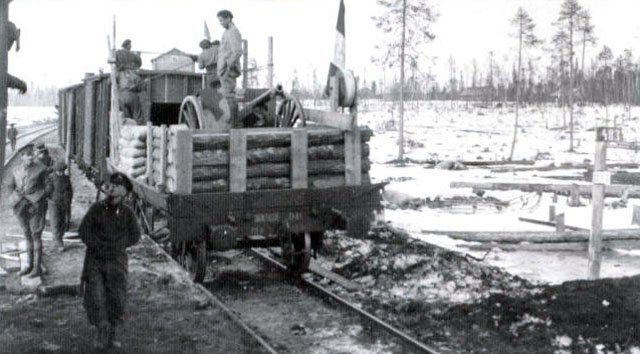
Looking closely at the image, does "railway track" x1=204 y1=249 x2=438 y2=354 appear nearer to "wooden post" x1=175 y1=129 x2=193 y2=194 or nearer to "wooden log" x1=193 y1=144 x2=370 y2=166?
"wooden post" x1=175 y1=129 x2=193 y2=194

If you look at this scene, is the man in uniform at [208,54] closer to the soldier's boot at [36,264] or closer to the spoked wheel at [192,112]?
the spoked wheel at [192,112]

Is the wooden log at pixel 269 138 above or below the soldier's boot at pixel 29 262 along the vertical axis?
above

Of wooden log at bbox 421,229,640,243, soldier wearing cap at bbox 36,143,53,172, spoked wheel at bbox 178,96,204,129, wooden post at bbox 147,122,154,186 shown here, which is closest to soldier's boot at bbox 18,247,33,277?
soldier wearing cap at bbox 36,143,53,172

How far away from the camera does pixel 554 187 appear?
2108cm

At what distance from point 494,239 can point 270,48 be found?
5678mm

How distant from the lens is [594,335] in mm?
6570

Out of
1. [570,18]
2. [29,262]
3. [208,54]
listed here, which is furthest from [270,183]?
[570,18]

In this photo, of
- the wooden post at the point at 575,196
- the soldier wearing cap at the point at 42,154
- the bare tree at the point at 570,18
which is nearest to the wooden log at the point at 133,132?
the soldier wearing cap at the point at 42,154

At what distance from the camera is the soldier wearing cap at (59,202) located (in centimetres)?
1105

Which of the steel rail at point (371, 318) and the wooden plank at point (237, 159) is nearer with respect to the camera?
the steel rail at point (371, 318)

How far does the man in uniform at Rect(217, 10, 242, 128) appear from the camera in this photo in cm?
945

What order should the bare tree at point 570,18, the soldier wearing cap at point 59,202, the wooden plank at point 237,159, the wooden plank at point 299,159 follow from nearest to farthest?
the wooden plank at point 237,159, the wooden plank at point 299,159, the soldier wearing cap at point 59,202, the bare tree at point 570,18

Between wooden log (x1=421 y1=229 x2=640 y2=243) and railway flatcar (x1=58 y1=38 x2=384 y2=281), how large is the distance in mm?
5106

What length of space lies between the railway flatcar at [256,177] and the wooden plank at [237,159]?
0.01 m
